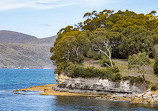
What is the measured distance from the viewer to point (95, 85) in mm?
68875

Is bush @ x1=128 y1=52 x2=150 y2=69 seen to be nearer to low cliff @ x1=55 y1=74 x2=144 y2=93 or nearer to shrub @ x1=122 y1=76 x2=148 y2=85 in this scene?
shrub @ x1=122 y1=76 x2=148 y2=85

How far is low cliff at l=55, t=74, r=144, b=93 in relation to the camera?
6462 cm

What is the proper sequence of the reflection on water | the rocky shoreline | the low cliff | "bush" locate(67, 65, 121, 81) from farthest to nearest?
"bush" locate(67, 65, 121, 81)
the low cliff
the rocky shoreline
the reflection on water

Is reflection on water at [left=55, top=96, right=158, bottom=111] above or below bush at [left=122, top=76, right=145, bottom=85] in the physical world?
below

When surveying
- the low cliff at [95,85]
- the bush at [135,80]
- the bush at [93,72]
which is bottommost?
the low cliff at [95,85]

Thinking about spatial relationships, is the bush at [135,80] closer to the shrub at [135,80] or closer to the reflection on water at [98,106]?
the shrub at [135,80]

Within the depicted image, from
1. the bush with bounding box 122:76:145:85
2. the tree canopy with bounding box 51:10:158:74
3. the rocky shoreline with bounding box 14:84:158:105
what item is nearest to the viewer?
the rocky shoreline with bounding box 14:84:158:105

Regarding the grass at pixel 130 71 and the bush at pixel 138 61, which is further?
the grass at pixel 130 71

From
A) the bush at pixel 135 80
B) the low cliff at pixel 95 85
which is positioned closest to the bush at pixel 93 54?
the low cliff at pixel 95 85

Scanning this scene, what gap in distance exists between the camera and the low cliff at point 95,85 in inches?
2544

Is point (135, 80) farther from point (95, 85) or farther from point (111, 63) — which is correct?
point (111, 63)

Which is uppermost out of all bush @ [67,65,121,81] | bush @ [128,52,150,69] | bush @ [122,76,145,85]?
bush @ [128,52,150,69]

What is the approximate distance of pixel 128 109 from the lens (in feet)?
158

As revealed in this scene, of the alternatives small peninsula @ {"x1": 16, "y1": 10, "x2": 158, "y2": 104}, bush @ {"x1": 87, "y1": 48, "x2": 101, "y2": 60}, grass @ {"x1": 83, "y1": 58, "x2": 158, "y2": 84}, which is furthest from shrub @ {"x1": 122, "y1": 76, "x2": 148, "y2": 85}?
bush @ {"x1": 87, "y1": 48, "x2": 101, "y2": 60}
